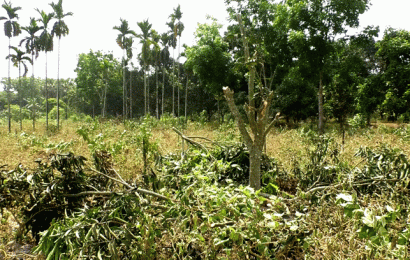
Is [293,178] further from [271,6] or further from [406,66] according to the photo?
[271,6]

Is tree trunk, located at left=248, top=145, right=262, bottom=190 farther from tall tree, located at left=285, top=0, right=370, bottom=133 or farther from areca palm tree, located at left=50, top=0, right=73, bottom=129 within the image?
areca palm tree, located at left=50, top=0, right=73, bottom=129

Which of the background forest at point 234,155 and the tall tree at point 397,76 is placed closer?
the background forest at point 234,155

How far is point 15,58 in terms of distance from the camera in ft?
100

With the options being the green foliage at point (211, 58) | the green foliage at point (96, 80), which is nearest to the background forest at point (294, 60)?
the green foliage at point (211, 58)

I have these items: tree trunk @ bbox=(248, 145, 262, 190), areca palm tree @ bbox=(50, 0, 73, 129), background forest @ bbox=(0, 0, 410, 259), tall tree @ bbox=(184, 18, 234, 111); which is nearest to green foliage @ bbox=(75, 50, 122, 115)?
background forest @ bbox=(0, 0, 410, 259)

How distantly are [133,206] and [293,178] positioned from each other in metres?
2.71

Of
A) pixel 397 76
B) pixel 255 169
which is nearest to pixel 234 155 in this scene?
pixel 255 169

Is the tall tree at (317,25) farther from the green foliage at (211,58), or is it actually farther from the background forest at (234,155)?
the green foliage at (211,58)

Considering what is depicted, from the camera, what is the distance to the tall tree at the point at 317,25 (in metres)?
14.8

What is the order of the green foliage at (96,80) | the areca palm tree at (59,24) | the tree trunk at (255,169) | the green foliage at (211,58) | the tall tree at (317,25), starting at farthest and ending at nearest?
the green foliage at (96,80) → the areca palm tree at (59,24) → the green foliage at (211,58) → the tall tree at (317,25) → the tree trunk at (255,169)

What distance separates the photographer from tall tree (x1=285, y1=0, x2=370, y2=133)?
1478 centimetres

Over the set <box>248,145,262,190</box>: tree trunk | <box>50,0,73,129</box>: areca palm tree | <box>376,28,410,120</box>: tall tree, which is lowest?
<box>248,145,262,190</box>: tree trunk

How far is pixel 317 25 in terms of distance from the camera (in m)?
15.2

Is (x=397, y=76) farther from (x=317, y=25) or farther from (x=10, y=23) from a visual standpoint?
(x=10, y=23)
